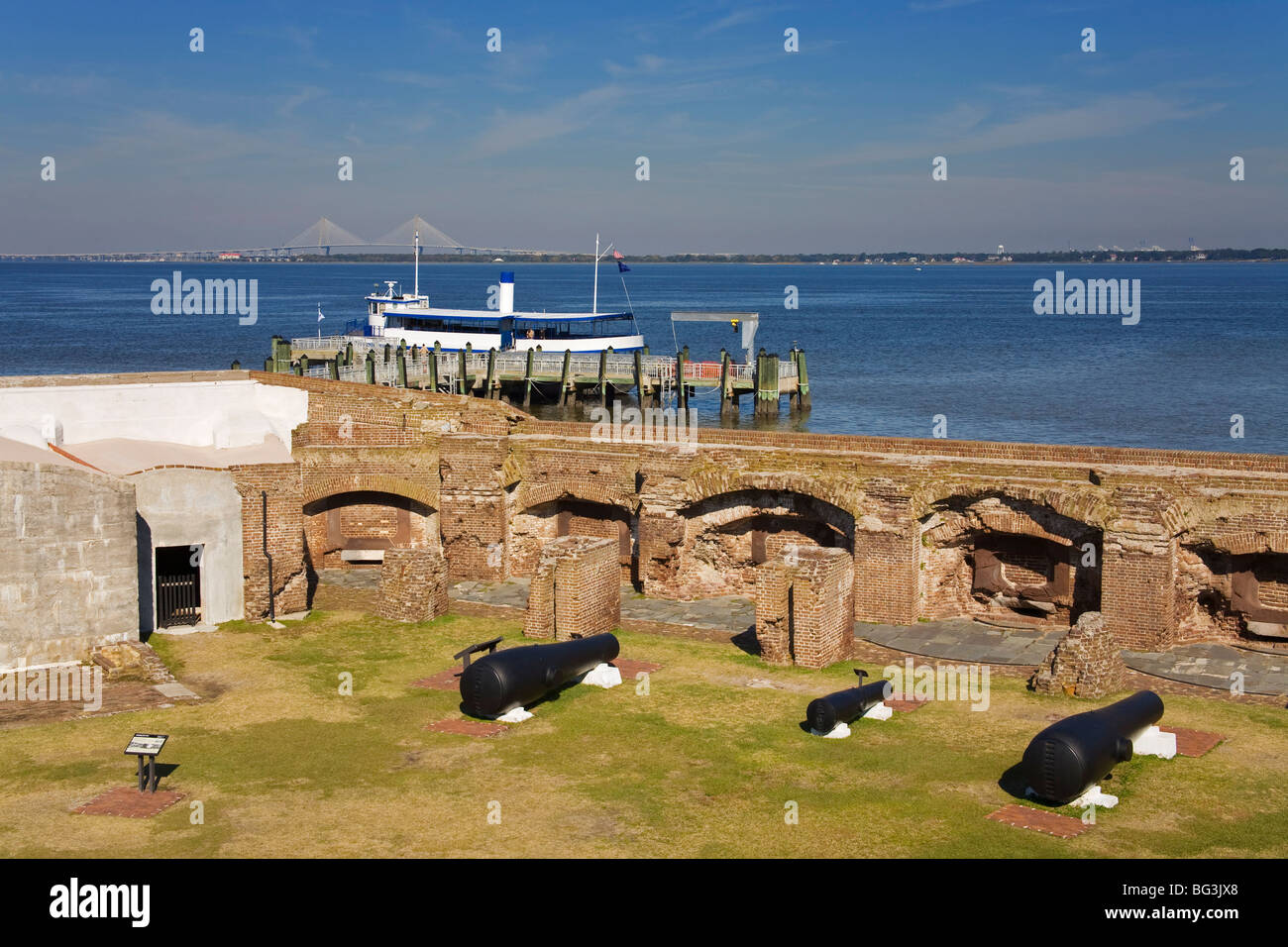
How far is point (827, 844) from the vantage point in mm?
11320

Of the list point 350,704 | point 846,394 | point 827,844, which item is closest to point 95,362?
point 846,394

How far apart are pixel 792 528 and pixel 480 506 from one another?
537cm

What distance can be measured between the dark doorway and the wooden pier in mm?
28293

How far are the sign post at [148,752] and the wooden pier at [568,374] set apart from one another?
34.9 meters

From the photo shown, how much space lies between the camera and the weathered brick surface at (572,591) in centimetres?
1789

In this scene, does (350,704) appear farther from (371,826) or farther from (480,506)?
(480,506)

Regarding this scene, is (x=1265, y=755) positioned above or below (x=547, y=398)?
below

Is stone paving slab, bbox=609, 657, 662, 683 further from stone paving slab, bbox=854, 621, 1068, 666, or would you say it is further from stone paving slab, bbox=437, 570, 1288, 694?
stone paving slab, bbox=854, 621, 1068, 666

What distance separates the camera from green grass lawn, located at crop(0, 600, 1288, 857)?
11367mm

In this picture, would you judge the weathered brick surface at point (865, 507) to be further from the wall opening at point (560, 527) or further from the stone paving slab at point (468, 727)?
the stone paving slab at point (468, 727)

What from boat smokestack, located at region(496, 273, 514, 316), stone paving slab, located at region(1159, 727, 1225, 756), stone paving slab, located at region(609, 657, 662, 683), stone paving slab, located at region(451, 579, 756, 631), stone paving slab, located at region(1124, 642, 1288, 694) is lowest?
stone paving slab, located at region(1159, 727, 1225, 756)

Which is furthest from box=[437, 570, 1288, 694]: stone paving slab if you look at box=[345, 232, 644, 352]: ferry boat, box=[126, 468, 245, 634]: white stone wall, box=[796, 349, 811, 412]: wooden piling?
box=[345, 232, 644, 352]: ferry boat

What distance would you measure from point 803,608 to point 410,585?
613 centimetres

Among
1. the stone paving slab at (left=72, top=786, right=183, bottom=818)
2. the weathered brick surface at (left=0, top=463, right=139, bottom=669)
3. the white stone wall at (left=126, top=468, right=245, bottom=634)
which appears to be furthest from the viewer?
the white stone wall at (left=126, top=468, right=245, bottom=634)
